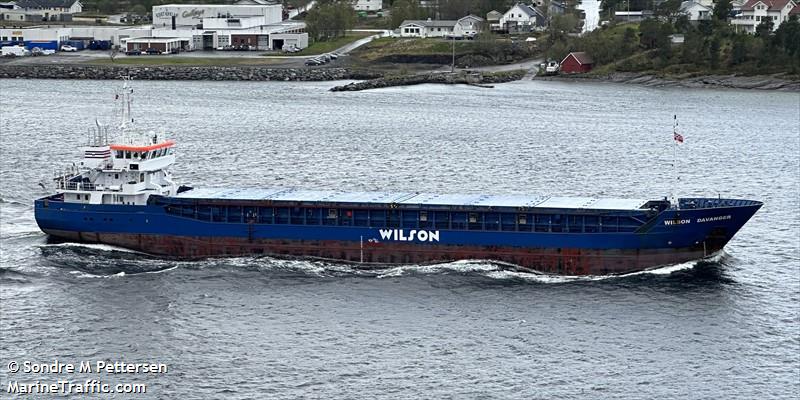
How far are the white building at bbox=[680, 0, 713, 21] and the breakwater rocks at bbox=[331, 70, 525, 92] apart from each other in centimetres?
2754

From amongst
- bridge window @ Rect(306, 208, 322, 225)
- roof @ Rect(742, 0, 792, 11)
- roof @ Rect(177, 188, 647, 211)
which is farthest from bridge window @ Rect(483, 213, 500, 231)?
roof @ Rect(742, 0, 792, 11)

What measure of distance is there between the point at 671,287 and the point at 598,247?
418 cm

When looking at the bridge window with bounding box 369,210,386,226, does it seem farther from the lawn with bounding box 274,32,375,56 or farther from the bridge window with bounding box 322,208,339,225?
the lawn with bounding box 274,32,375,56

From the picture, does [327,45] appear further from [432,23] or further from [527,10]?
[527,10]

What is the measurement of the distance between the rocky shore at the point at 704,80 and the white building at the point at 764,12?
58.4ft

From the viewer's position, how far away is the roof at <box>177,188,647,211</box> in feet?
194

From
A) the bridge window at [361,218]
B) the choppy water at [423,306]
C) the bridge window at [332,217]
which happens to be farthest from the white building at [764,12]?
the bridge window at [332,217]

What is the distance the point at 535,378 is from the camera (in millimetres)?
44688

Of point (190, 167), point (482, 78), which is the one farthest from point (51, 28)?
point (190, 167)

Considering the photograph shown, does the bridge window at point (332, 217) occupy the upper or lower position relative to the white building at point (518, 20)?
lower

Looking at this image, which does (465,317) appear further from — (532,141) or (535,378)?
(532,141)

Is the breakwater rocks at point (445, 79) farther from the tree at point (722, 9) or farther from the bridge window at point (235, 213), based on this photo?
the bridge window at point (235, 213)

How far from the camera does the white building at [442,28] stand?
165625 millimetres

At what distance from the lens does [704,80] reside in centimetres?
13775
